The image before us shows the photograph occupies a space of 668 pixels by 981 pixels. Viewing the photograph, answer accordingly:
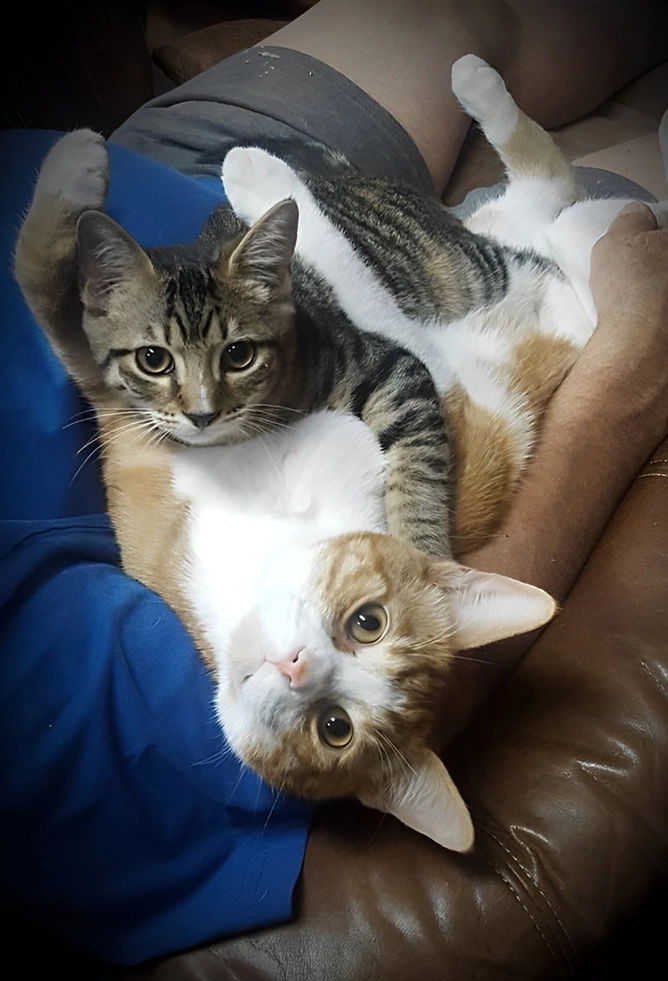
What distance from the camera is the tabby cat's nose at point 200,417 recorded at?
0.69 meters

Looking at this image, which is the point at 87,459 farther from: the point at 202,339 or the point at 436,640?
the point at 436,640

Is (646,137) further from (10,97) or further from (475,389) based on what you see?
(10,97)

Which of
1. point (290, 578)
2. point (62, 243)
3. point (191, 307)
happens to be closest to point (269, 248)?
point (191, 307)

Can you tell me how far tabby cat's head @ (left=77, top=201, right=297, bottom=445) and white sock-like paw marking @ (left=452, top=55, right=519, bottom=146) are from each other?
0.41 m

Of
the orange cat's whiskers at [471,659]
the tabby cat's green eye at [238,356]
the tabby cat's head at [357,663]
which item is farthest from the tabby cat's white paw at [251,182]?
the orange cat's whiskers at [471,659]

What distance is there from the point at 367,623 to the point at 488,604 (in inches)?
4.7

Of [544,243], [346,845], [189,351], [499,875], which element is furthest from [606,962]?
[544,243]

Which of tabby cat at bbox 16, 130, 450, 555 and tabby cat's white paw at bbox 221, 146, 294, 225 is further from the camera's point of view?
tabby cat's white paw at bbox 221, 146, 294, 225

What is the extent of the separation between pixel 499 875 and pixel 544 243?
859 mm

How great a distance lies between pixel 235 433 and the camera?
75 centimetres

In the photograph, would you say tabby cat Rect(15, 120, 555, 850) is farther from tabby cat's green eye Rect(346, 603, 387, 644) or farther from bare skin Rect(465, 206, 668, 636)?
bare skin Rect(465, 206, 668, 636)

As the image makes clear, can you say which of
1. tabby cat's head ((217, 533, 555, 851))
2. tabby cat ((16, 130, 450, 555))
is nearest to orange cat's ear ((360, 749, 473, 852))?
tabby cat's head ((217, 533, 555, 851))

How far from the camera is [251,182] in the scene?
873 millimetres

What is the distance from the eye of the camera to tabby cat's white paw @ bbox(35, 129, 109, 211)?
0.65 m
